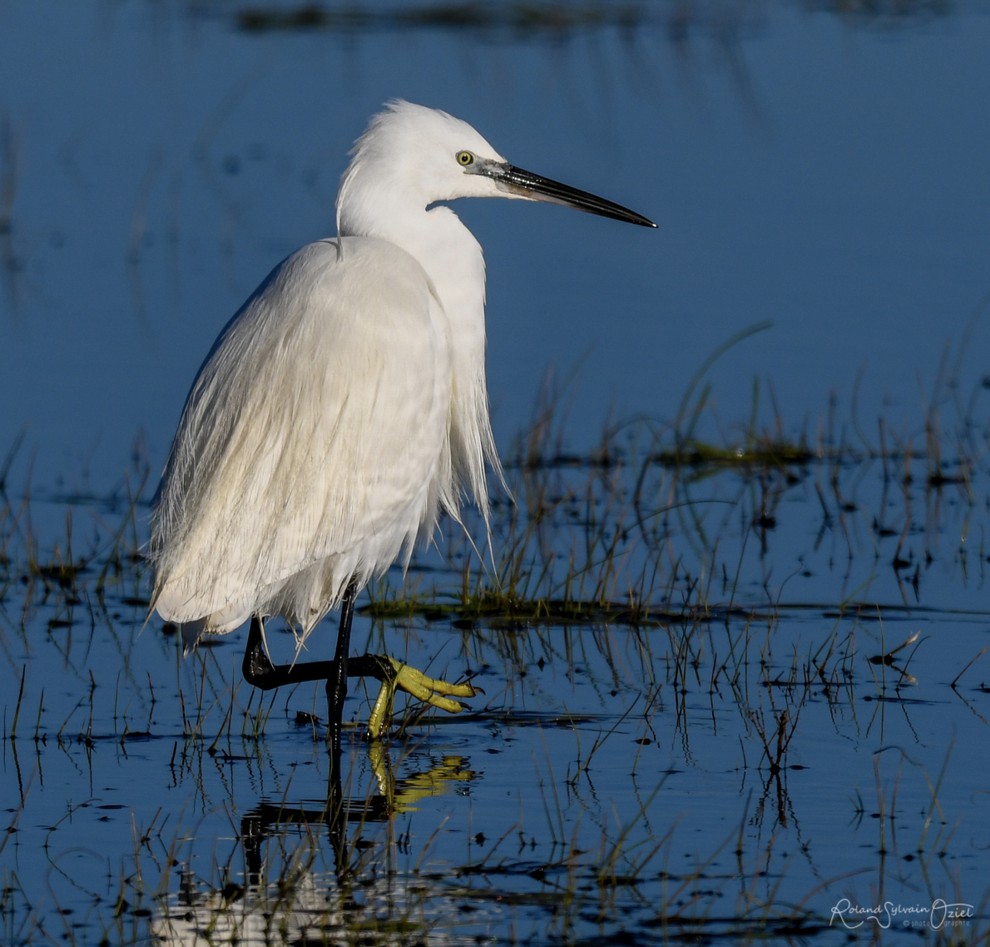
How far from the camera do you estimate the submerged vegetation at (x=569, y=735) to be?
4.32 meters

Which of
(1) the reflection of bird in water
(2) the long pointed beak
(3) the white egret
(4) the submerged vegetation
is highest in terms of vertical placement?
(2) the long pointed beak

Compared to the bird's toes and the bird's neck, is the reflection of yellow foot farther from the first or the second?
the bird's neck

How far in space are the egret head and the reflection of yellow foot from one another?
4.30 ft

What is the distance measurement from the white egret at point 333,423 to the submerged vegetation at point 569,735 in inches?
13.7

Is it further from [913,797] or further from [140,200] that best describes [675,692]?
[140,200]

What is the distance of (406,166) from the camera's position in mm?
5711

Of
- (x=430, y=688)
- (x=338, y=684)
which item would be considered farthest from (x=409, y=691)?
(x=338, y=684)

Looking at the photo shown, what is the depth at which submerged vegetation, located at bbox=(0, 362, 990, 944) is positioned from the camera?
432 centimetres

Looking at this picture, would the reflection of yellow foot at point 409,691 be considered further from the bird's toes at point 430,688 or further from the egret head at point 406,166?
the egret head at point 406,166

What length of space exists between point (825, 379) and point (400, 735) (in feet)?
14.4

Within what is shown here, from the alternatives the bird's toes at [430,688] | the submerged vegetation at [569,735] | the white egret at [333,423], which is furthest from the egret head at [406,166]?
the submerged vegetation at [569,735]

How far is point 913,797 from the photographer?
16.2 feet

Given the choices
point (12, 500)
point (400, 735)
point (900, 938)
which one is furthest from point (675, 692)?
point (12, 500)

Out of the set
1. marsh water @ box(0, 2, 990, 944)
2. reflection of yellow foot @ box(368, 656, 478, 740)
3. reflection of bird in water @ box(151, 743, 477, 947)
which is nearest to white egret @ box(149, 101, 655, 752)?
reflection of yellow foot @ box(368, 656, 478, 740)
